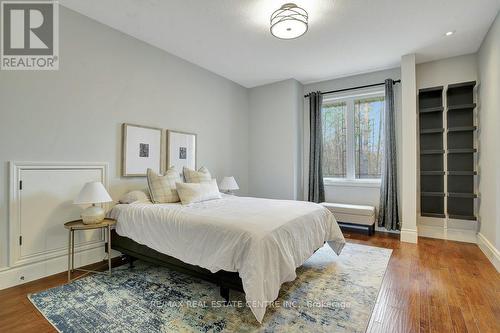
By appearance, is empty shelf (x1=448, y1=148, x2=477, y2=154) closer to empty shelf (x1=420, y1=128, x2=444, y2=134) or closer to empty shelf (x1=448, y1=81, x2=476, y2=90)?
empty shelf (x1=420, y1=128, x2=444, y2=134)

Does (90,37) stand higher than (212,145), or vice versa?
(90,37)

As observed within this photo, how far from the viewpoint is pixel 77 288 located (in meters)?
2.29

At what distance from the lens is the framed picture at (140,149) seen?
10.3 feet

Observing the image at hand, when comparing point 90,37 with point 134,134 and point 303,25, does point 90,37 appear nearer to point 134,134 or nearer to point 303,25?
point 134,134

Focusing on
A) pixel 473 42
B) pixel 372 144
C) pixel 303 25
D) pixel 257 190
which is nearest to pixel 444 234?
pixel 372 144

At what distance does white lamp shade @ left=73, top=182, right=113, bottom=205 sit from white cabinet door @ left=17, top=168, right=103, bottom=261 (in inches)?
15.0

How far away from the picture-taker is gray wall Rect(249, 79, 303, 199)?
16.0 feet

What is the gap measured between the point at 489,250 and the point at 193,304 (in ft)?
11.9

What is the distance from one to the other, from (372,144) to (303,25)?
2834 mm

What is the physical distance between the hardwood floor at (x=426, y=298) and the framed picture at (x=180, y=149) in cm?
190

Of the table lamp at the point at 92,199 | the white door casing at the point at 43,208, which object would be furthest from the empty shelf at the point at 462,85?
the white door casing at the point at 43,208

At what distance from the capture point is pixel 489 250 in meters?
3.06

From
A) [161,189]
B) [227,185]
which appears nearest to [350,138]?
[227,185]

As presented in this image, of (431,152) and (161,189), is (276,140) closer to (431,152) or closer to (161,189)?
(431,152)
